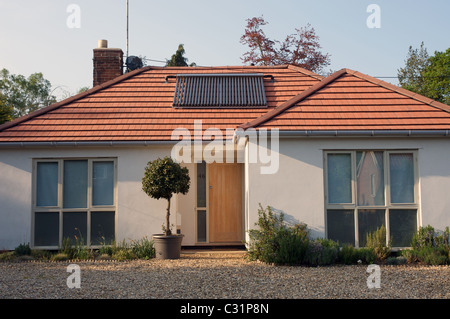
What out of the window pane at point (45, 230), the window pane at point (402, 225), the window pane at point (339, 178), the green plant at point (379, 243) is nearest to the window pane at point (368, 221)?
the green plant at point (379, 243)

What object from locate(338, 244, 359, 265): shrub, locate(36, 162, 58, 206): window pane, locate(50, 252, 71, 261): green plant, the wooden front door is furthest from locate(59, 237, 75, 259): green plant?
locate(338, 244, 359, 265): shrub

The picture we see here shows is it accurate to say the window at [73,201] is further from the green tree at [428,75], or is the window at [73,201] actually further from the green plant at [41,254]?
the green tree at [428,75]

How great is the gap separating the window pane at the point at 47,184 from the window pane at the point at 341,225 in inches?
256

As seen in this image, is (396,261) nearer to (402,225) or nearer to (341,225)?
(402,225)

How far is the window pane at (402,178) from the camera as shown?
10.0 m

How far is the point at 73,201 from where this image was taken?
11148 mm

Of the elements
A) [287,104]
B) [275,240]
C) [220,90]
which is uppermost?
[220,90]

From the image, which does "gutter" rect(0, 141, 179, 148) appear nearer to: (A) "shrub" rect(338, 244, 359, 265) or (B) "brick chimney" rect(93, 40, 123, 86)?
(B) "brick chimney" rect(93, 40, 123, 86)

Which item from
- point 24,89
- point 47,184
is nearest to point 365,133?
point 47,184

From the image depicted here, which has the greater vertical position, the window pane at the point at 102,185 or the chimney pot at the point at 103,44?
the chimney pot at the point at 103,44

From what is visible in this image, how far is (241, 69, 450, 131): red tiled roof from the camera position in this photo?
390 inches

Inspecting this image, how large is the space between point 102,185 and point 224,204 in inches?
127

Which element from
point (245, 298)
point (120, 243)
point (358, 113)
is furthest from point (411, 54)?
point (245, 298)

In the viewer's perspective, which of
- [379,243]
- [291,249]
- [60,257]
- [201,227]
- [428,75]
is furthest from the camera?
[428,75]
